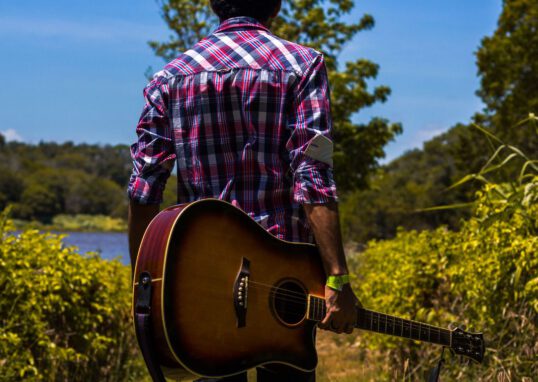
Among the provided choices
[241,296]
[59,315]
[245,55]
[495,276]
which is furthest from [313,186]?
[59,315]

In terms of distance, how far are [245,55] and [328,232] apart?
0.69 meters

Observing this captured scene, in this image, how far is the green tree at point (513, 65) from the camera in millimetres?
25734

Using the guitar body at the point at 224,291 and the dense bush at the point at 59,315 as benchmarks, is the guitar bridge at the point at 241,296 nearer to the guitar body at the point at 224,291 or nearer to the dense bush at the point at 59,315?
the guitar body at the point at 224,291

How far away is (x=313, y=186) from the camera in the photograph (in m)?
2.44

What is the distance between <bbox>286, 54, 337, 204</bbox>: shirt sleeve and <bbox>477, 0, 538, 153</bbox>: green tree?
2384 centimetres

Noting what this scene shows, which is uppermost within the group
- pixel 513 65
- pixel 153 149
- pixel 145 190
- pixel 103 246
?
pixel 513 65

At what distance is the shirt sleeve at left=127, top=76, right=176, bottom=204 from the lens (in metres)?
2.65

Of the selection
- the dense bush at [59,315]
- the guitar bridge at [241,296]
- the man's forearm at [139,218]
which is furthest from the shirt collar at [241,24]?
the dense bush at [59,315]

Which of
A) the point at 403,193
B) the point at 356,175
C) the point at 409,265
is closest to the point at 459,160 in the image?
the point at 356,175

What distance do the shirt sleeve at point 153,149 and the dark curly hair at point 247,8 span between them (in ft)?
1.17

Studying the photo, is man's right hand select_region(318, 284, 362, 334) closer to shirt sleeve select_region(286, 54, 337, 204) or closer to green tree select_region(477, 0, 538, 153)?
shirt sleeve select_region(286, 54, 337, 204)

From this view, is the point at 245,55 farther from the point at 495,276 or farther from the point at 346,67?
the point at 346,67

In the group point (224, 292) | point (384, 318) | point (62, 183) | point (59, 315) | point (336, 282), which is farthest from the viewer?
point (62, 183)

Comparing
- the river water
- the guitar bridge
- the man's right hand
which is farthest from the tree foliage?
the river water
